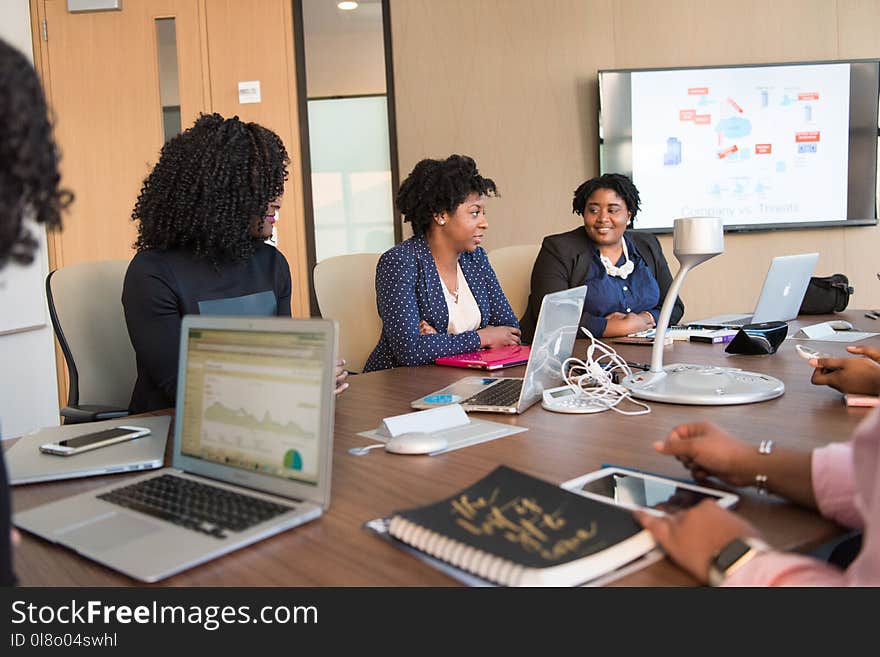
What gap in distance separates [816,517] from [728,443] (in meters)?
0.15

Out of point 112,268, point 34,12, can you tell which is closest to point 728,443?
point 112,268

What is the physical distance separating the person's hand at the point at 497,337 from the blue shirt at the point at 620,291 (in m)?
0.61

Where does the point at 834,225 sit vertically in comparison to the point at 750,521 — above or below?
above

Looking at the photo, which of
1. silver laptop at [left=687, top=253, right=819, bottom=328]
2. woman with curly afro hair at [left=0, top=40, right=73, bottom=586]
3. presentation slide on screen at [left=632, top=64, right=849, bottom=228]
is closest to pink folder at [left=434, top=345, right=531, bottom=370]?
silver laptop at [left=687, top=253, right=819, bottom=328]

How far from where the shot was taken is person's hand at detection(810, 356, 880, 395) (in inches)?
60.7

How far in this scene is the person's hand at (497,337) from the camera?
246 centimetres

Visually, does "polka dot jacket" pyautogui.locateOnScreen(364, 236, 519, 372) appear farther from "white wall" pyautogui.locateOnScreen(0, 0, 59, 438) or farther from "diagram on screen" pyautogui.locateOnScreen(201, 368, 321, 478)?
"white wall" pyautogui.locateOnScreen(0, 0, 59, 438)

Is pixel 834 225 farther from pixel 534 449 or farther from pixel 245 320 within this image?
pixel 245 320

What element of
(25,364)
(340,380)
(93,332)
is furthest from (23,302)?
(340,380)

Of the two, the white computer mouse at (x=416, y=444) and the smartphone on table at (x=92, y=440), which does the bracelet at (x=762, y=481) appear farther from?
the smartphone on table at (x=92, y=440)

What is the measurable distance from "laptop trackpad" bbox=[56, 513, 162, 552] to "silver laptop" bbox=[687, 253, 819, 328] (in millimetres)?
1885

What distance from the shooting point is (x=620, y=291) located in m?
3.15

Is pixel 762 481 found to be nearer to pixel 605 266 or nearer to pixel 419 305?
pixel 419 305
